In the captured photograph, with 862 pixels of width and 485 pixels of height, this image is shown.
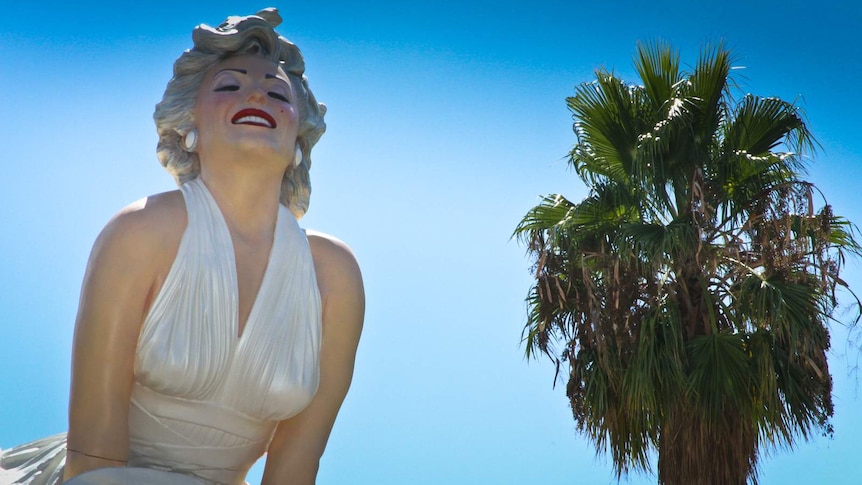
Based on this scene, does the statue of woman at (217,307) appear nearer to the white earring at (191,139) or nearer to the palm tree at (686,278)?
the white earring at (191,139)

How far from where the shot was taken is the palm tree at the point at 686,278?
8.77 metres

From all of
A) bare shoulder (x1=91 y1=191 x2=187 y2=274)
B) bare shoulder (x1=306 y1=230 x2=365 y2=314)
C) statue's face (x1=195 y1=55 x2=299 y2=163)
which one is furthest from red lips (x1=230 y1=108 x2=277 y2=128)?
bare shoulder (x1=306 y1=230 x2=365 y2=314)

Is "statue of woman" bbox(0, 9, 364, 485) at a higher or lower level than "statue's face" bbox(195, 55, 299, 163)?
lower

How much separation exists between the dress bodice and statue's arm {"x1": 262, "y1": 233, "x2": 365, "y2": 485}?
0.13 meters

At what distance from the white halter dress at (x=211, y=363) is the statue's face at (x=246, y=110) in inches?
11.1

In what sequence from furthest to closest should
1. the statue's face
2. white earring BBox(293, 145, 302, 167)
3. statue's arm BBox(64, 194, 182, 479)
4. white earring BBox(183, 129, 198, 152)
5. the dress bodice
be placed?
1. white earring BBox(293, 145, 302, 167)
2. white earring BBox(183, 129, 198, 152)
3. the statue's face
4. the dress bodice
5. statue's arm BBox(64, 194, 182, 479)

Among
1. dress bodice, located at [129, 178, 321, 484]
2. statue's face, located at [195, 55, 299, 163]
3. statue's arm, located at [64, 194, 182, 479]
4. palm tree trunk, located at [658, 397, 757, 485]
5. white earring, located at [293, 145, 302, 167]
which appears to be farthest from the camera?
palm tree trunk, located at [658, 397, 757, 485]

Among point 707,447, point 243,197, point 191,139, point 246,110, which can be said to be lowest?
point 243,197

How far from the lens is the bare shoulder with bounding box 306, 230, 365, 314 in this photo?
484cm

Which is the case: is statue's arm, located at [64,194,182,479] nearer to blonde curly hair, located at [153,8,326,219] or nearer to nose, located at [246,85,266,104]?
blonde curly hair, located at [153,8,326,219]

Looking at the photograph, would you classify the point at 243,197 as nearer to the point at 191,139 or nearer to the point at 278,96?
the point at 191,139

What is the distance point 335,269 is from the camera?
4891mm

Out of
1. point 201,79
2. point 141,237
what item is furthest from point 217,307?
point 201,79

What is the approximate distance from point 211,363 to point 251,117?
3.70ft
